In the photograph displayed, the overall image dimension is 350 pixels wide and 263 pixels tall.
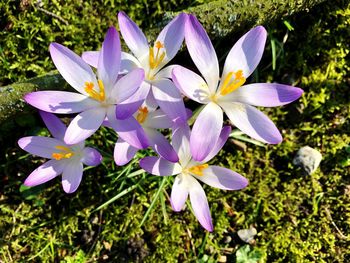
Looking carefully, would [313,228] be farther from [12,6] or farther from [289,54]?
[12,6]

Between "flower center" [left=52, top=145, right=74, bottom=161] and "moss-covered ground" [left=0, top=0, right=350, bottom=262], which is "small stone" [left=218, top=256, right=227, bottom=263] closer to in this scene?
"moss-covered ground" [left=0, top=0, right=350, bottom=262]

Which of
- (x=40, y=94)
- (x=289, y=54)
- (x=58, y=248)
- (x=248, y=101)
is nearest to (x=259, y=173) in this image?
(x=289, y=54)

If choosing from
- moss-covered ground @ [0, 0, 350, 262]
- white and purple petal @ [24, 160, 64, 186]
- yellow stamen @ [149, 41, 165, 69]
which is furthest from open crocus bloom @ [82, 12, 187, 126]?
moss-covered ground @ [0, 0, 350, 262]

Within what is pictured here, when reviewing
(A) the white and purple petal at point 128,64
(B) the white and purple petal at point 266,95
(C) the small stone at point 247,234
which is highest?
(A) the white and purple petal at point 128,64

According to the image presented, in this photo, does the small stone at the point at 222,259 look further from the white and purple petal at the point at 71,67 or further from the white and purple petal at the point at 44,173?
the white and purple petal at the point at 71,67

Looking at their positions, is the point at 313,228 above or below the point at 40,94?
below

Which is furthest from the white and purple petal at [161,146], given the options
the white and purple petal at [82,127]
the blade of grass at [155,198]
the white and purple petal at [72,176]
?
the blade of grass at [155,198]

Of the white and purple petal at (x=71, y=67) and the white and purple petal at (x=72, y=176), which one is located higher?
the white and purple petal at (x=71, y=67)
